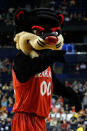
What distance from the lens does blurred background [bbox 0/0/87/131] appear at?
32.0 ft

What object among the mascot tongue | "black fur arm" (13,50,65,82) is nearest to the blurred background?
"black fur arm" (13,50,65,82)

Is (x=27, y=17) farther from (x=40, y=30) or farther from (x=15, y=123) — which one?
(x=15, y=123)

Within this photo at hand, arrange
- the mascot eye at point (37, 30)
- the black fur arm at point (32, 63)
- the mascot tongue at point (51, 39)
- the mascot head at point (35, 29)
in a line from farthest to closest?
the mascot eye at point (37, 30) → the mascot head at point (35, 29) → the mascot tongue at point (51, 39) → the black fur arm at point (32, 63)

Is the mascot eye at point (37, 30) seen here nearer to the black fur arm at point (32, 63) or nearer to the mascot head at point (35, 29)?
the mascot head at point (35, 29)

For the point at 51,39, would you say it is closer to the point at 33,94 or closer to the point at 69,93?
the point at 33,94

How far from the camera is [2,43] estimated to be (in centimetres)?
1349

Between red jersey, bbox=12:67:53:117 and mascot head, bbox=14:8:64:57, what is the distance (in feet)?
1.18

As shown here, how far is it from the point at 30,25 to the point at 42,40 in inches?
17.4

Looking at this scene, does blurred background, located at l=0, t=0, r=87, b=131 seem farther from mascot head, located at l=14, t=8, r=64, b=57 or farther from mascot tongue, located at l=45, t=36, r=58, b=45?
mascot tongue, located at l=45, t=36, r=58, b=45

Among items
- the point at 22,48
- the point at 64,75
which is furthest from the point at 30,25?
the point at 64,75

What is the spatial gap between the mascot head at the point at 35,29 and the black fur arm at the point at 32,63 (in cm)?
A: 15

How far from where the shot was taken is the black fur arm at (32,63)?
3059mm

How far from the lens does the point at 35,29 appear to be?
3664mm

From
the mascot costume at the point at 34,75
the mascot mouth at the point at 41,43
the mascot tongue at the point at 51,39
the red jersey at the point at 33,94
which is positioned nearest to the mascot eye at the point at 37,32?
the mascot costume at the point at 34,75
